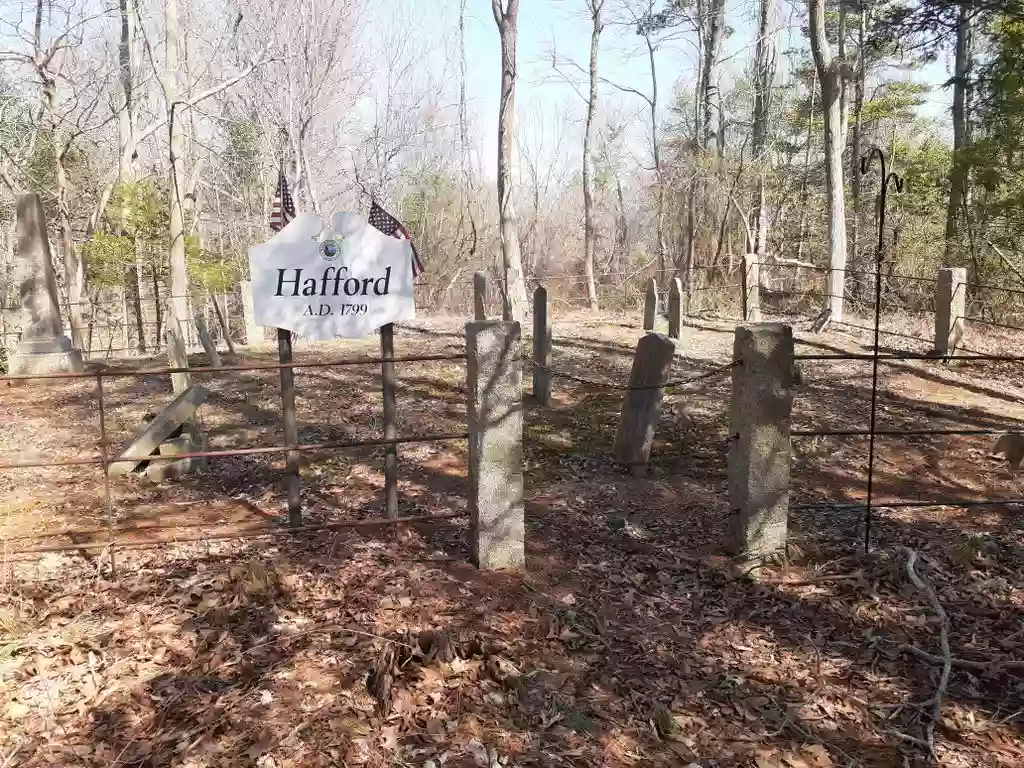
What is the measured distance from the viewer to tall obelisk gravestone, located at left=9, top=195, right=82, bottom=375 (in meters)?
11.1

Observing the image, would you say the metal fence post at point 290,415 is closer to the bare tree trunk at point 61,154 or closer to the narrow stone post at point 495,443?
the narrow stone post at point 495,443

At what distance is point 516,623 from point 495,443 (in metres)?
1.05

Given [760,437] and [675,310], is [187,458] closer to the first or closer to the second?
[760,437]

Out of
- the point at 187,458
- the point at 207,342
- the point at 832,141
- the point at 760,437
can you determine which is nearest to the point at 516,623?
the point at 760,437

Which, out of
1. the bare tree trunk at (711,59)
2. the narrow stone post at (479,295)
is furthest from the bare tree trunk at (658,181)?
the narrow stone post at (479,295)

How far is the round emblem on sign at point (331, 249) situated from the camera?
4430 mm

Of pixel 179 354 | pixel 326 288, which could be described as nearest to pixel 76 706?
pixel 326 288

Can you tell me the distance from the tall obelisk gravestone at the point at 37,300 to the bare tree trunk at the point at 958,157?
13.0m

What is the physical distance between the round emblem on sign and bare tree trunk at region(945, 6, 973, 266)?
8264mm

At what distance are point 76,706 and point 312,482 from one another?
3.35 meters

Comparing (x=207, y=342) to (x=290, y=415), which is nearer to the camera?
(x=290, y=415)

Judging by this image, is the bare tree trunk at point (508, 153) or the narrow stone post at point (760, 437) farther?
the bare tree trunk at point (508, 153)

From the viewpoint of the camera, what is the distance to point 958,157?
14297 millimetres

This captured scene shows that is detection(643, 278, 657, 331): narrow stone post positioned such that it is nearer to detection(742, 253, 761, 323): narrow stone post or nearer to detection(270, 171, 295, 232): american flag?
detection(742, 253, 761, 323): narrow stone post
